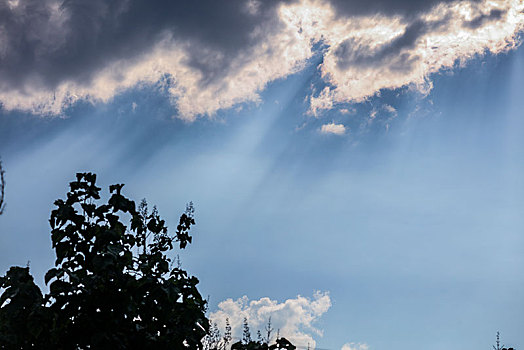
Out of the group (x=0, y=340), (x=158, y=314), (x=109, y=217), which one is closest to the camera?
(x=0, y=340)

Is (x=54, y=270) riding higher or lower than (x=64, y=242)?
lower

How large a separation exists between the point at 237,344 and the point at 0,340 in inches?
83.7

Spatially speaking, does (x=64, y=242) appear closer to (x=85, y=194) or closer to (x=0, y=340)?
(x=85, y=194)

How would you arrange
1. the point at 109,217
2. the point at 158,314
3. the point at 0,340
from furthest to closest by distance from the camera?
the point at 109,217 < the point at 158,314 < the point at 0,340

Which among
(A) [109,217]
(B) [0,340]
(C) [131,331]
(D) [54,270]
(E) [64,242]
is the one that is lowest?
(B) [0,340]

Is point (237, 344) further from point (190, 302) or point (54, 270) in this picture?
point (54, 270)

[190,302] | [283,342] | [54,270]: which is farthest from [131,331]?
[283,342]

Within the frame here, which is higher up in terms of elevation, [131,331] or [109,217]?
[109,217]

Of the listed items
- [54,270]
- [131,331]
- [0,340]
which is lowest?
[0,340]

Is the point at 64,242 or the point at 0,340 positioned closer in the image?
the point at 0,340

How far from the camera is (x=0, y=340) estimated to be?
4332 millimetres

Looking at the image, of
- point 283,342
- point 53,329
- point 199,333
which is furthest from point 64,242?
point 283,342

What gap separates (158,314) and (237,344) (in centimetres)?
84

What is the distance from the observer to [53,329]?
439 centimetres
